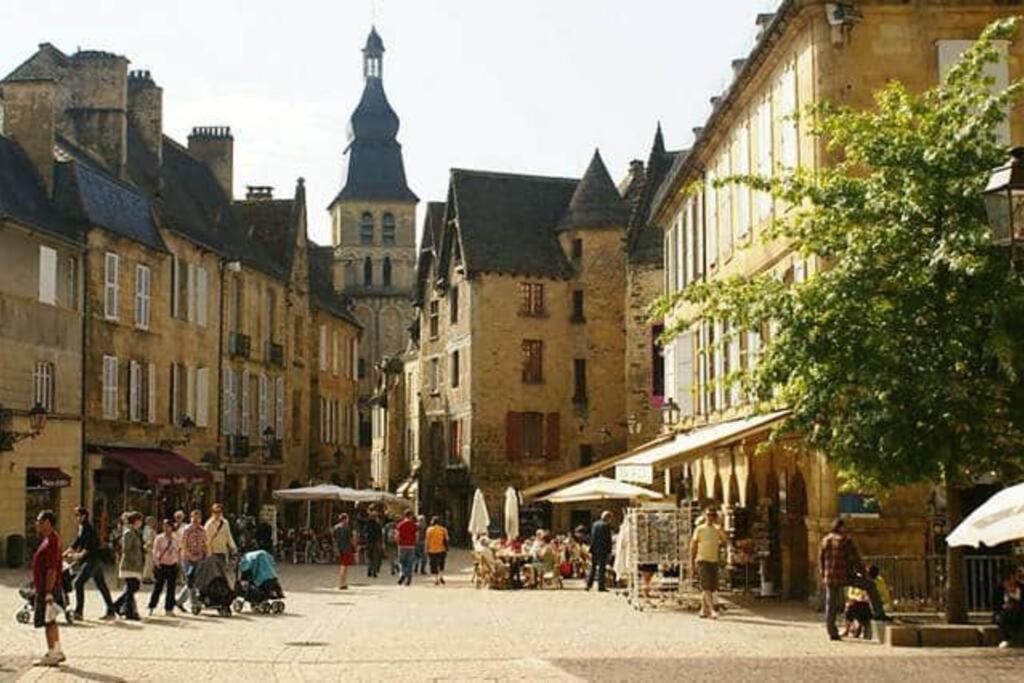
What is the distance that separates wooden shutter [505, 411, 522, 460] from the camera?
2191 inches

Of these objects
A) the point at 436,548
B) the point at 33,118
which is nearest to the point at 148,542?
the point at 436,548

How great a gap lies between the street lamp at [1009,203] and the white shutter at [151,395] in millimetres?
29675

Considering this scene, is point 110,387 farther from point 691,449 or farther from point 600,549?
point 691,449

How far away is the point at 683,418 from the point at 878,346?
1776cm

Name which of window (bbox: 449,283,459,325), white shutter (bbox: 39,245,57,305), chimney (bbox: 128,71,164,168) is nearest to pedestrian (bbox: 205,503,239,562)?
white shutter (bbox: 39,245,57,305)

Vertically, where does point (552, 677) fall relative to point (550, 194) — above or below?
below

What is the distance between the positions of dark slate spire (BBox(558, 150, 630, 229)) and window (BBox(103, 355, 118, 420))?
78.2 feet

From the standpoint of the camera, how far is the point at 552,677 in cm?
1477

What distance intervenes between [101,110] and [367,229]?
6762 cm

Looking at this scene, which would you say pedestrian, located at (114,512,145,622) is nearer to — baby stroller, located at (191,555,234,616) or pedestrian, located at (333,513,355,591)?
baby stroller, located at (191,555,234,616)

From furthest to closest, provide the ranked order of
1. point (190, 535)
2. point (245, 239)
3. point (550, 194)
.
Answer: point (550, 194), point (245, 239), point (190, 535)

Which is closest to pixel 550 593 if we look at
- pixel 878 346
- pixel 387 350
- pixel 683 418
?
pixel 683 418

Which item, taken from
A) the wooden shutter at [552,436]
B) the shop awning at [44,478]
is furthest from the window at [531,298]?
the shop awning at [44,478]

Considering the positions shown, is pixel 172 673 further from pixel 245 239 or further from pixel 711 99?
pixel 245 239
